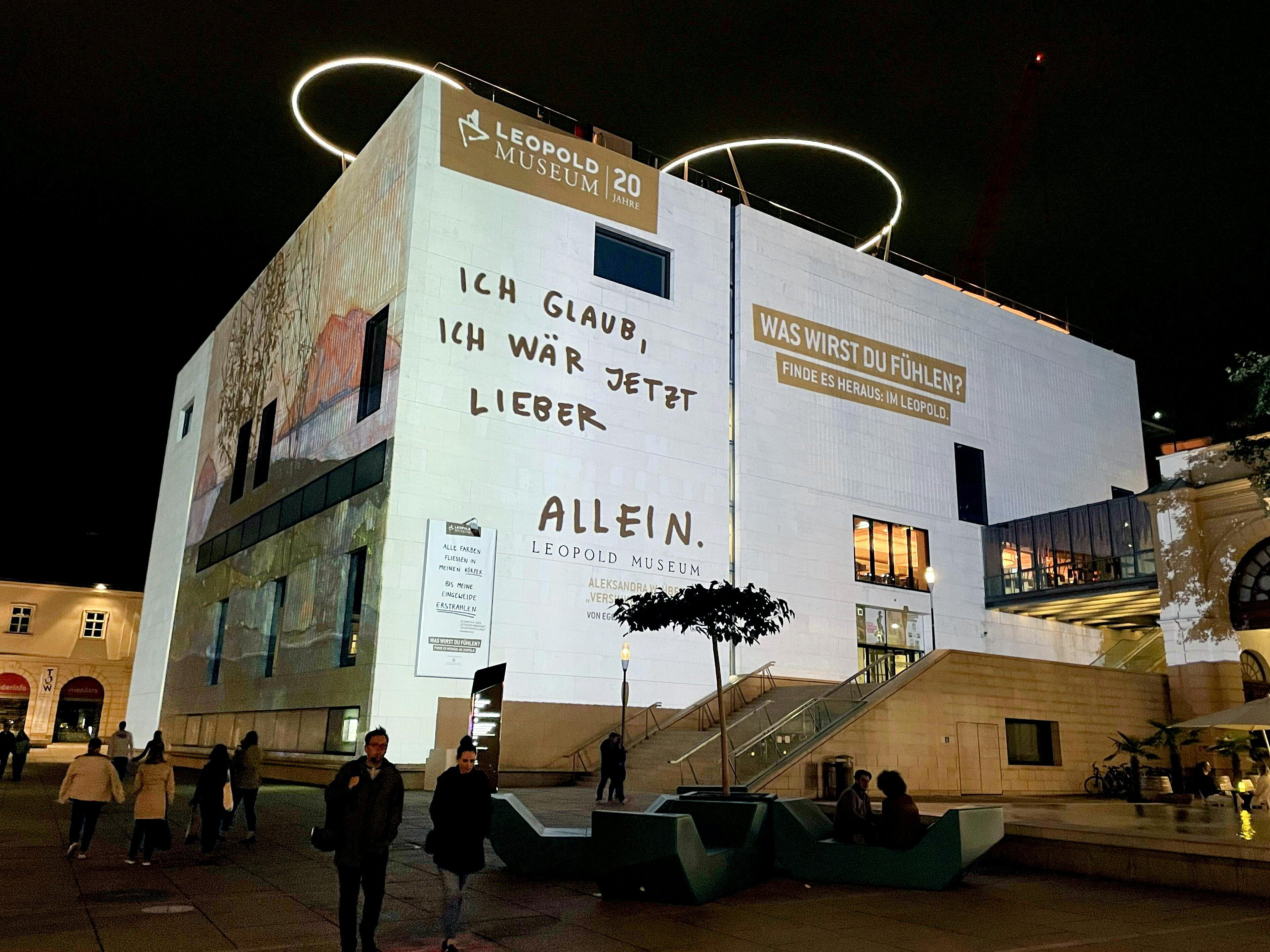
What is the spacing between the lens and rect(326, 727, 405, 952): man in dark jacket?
25.0 ft

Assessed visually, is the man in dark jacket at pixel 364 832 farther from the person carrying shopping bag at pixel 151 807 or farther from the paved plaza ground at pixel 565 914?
the person carrying shopping bag at pixel 151 807

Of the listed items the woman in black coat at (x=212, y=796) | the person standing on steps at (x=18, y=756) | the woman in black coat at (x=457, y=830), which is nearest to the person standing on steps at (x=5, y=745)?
the person standing on steps at (x=18, y=756)

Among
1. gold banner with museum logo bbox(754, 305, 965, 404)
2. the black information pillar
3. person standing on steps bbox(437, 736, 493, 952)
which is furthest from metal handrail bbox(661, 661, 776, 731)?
person standing on steps bbox(437, 736, 493, 952)

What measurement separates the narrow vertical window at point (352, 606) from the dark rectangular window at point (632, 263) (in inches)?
481

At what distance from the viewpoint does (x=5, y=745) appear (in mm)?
28391

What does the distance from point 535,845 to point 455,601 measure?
16.5m

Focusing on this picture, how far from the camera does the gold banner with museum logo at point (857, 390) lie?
37125mm

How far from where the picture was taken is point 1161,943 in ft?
27.9

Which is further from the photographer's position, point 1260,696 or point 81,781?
point 1260,696

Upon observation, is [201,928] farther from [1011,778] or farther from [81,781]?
[1011,778]

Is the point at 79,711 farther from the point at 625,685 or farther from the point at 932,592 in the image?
the point at 932,592

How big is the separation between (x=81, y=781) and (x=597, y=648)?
60.2 feet

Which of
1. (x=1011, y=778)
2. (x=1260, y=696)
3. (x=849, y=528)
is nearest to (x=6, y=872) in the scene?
(x=1011, y=778)

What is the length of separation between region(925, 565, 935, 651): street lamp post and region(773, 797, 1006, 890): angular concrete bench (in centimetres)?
1639
